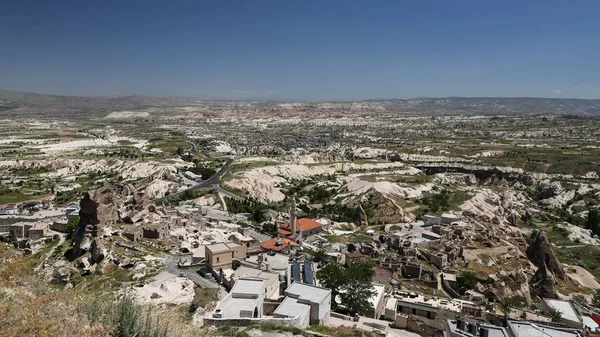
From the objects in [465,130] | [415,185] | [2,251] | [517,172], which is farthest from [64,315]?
[465,130]

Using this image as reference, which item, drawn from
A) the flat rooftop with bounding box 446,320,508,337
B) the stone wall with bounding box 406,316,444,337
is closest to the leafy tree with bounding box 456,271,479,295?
the stone wall with bounding box 406,316,444,337

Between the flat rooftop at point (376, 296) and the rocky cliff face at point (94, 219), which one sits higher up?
the rocky cliff face at point (94, 219)

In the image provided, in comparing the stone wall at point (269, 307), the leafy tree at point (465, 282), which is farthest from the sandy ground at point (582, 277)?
the stone wall at point (269, 307)

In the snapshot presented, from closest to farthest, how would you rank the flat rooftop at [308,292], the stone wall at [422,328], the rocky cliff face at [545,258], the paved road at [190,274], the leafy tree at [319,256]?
the flat rooftop at [308,292], the stone wall at [422,328], the paved road at [190,274], the leafy tree at [319,256], the rocky cliff face at [545,258]

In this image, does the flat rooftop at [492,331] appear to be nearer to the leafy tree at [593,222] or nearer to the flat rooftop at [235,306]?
the flat rooftop at [235,306]

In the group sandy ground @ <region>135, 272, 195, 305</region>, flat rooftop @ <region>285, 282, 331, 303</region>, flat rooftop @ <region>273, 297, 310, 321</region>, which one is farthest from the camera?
sandy ground @ <region>135, 272, 195, 305</region>

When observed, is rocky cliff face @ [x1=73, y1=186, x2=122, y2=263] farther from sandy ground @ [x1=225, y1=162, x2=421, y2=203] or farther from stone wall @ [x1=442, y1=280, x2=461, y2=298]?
sandy ground @ [x1=225, y1=162, x2=421, y2=203]

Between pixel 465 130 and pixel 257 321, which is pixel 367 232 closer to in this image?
pixel 257 321
